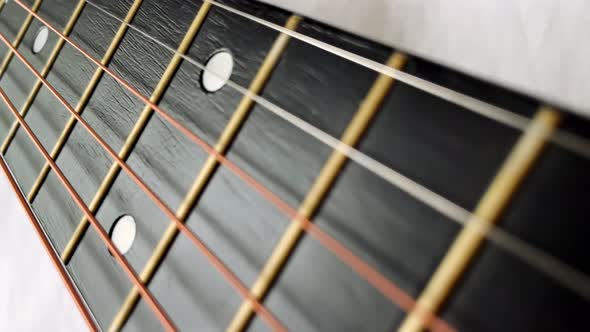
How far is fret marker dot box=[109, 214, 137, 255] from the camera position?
2.13 feet

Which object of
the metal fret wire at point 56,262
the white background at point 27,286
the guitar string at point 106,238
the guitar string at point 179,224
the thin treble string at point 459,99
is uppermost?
the thin treble string at point 459,99

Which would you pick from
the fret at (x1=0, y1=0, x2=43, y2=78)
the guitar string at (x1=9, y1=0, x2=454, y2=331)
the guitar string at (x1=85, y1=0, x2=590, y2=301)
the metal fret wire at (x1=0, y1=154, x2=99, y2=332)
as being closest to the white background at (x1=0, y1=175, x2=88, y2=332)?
the metal fret wire at (x1=0, y1=154, x2=99, y2=332)

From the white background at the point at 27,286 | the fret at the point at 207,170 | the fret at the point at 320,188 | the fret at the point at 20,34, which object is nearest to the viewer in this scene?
the fret at the point at 320,188

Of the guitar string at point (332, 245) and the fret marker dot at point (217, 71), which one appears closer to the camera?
the guitar string at point (332, 245)

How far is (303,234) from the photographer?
1.61 feet

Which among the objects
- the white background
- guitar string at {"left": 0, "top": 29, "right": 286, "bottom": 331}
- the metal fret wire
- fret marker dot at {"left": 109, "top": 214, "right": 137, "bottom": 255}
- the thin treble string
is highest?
the thin treble string

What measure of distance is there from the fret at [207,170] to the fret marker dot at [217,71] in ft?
0.15

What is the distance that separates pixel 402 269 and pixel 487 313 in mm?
70

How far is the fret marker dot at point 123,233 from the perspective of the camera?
65cm

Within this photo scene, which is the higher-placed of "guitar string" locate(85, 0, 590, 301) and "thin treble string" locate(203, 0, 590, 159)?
"thin treble string" locate(203, 0, 590, 159)

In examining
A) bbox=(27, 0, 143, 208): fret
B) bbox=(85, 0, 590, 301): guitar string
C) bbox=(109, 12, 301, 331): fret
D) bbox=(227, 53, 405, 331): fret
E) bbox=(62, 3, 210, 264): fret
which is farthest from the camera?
bbox=(27, 0, 143, 208): fret

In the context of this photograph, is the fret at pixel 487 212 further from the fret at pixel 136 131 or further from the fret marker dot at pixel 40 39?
the fret marker dot at pixel 40 39

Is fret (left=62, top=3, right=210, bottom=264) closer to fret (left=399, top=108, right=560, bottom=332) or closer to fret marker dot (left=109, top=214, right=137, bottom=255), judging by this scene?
fret marker dot (left=109, top=214, right=137, bottom=255)

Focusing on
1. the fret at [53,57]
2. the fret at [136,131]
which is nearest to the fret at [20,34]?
the fret at [53,57]
